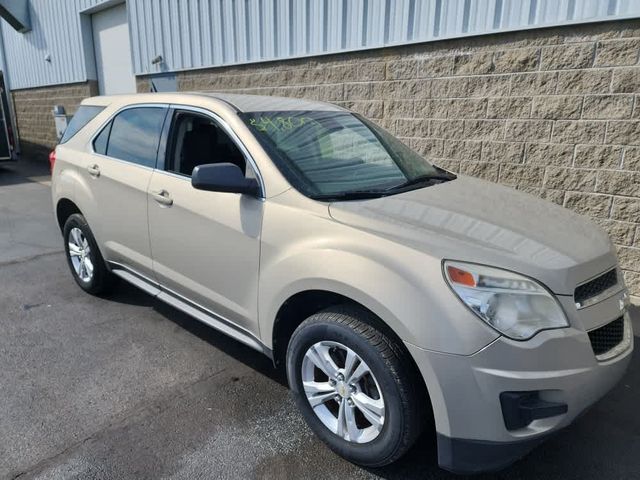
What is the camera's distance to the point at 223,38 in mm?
7961

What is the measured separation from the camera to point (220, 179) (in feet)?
8.61

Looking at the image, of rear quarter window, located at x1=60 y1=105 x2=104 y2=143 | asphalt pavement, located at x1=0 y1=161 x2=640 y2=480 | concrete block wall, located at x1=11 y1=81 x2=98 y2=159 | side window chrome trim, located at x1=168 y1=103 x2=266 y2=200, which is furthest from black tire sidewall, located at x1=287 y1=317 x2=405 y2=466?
concrete block wall, located at x1=11 y1=81 x2=98 y2=159

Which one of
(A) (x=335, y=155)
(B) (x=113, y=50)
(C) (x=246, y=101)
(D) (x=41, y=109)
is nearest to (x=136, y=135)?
(C) (x=246, y=101)

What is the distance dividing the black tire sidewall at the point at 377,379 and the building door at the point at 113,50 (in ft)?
31.8

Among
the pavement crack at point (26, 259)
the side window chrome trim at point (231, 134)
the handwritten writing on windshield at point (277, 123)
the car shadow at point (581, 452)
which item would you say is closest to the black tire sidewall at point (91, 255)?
the side window chrome trim at point (231, 134)

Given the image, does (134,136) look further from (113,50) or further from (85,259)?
(113,50)

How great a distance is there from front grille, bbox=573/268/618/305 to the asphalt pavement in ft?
2.79

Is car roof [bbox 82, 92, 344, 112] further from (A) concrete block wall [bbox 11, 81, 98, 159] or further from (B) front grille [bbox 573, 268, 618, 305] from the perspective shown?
(A) concrete block wall [bbox 11, 81, 98, 159]

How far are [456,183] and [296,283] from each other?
4.55 ft

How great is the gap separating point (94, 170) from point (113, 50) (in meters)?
8.65

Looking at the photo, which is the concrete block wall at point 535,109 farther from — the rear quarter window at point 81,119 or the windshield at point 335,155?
the rear quarter window at point 81,119

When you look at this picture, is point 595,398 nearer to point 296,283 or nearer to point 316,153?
point 296,283

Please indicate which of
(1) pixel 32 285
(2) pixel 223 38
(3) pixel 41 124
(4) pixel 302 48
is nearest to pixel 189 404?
(1) pixel 32 285

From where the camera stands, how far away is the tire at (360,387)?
2.11 metres
